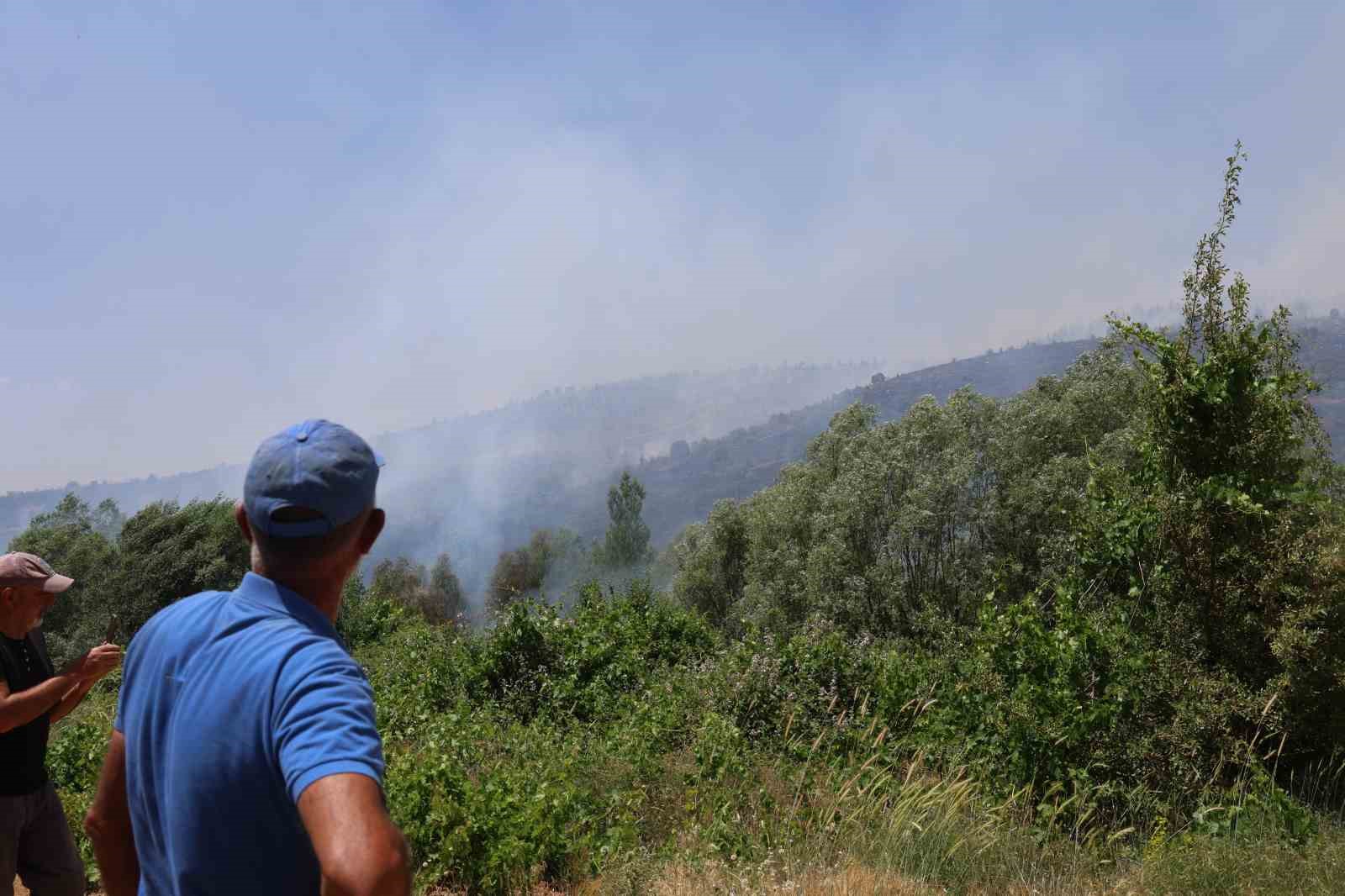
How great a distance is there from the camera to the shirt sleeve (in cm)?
131

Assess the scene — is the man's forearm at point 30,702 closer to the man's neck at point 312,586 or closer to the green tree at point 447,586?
the man's neck at point 312,586

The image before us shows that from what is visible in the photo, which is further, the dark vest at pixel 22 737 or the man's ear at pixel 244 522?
the dark vest at pixel 22 737

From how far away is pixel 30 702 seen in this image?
3486 mm

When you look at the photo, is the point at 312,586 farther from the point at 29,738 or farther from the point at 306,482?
the point at 29,738

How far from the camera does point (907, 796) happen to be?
230 inches

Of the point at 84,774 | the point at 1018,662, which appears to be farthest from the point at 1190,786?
the point at 84,774

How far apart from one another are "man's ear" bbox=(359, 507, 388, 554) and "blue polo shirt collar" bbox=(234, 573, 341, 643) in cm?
14

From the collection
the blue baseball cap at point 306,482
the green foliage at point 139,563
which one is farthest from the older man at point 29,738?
the green foliage at point 139,563

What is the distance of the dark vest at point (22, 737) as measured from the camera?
3629 millimetres

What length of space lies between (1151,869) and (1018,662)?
8.18ft

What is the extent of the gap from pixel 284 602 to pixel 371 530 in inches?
8.5

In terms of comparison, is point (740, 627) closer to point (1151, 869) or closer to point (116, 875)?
point (1151, 869)

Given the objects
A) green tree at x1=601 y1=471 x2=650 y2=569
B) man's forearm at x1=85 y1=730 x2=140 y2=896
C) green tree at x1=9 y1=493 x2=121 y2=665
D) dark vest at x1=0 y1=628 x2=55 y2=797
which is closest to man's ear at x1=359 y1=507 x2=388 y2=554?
man's forearm at x1=85 y1=730 x2=140 y2=896

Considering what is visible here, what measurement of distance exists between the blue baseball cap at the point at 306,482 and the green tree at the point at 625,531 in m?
94.2
